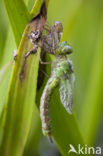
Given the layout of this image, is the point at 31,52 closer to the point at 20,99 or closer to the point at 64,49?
the point at 20,99

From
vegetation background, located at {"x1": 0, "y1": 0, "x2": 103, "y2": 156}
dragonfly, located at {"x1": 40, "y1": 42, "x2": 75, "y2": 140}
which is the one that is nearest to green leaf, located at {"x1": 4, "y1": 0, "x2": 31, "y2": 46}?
vegetation background, located at {"x1": 0, "y1": 0, "x2": 103, "y2": 156}

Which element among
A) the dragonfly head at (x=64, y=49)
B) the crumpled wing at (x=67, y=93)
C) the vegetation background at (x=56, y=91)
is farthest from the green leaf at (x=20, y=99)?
the dragonfly head at (x=64, y=49)

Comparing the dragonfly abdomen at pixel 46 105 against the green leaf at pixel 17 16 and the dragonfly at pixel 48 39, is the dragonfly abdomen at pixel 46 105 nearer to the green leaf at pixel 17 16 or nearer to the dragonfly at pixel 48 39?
the dragonfly at pixel 48 39

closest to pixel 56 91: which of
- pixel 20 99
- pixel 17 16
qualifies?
pixel 20 99

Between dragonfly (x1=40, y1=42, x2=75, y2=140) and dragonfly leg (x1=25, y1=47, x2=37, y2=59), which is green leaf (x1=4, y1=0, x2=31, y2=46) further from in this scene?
dragonfly (x1=40, y1=42, x2=75, y2=140)

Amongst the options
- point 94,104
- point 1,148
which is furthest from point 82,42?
point 1,148

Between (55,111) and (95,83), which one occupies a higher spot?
(95,83)

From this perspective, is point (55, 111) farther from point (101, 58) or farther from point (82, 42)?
point (82, 42)
